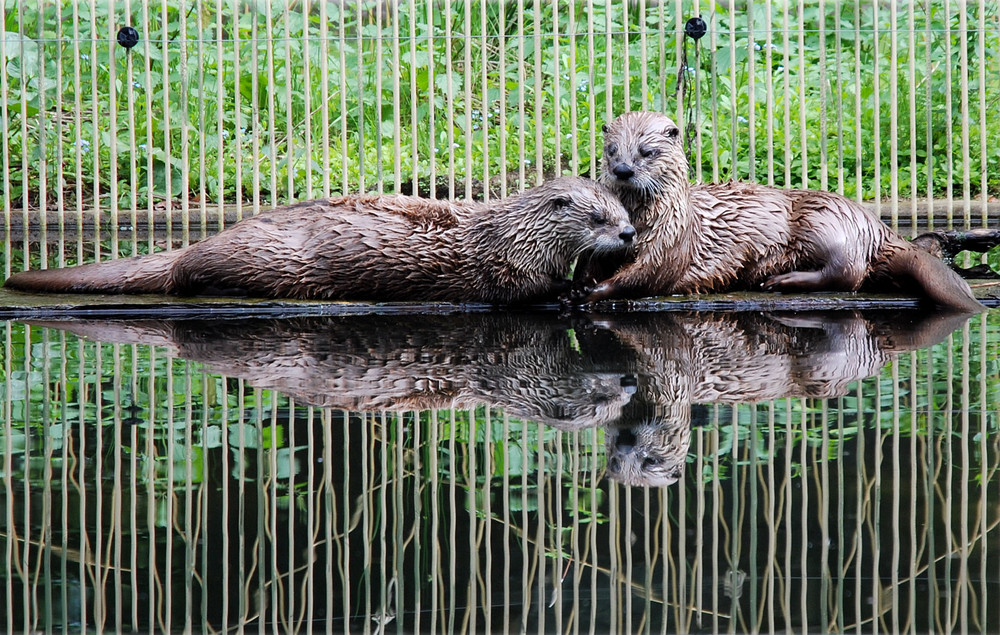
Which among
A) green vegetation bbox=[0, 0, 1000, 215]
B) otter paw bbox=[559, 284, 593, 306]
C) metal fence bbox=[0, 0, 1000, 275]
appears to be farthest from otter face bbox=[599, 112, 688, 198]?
green vegetation bbox=[0, 0, 1000, 215]

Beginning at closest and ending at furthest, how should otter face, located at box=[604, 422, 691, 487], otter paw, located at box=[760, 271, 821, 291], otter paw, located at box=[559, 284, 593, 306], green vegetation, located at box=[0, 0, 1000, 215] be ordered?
otter face, located at box=[604, 422, 691, 487] < otter paw, located at box=[559, 284, 593, 306] < otter paw, located at box=[760, 271, 821, 291] < green vegetation, located at box=[0, 0, 1000, 215]

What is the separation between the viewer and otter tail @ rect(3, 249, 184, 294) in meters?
5.38

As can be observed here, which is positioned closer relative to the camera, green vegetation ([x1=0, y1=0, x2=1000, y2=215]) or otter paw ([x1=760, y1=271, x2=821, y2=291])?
otter paw ([x1=760, y1=271, x2=821, y2=291])

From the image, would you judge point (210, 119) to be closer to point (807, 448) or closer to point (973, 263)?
point (973, 263)

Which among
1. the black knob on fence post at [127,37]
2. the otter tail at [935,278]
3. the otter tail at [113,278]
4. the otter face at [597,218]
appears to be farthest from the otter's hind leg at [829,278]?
the black knob on fence post at [127,37]

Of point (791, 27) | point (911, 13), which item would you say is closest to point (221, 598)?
point (911, 13)

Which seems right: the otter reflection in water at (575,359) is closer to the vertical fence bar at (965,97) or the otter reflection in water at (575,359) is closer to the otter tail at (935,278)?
the otter tail at (935,278)

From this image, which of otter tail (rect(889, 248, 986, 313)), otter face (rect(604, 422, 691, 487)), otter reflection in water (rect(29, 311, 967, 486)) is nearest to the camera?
otter face (rect(604, 422, 691, 487))

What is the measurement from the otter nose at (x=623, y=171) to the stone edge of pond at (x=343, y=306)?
51 cm

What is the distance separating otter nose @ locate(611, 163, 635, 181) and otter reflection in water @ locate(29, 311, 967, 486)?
53cm

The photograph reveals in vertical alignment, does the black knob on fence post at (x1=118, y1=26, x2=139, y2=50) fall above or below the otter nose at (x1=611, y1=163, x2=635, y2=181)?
above

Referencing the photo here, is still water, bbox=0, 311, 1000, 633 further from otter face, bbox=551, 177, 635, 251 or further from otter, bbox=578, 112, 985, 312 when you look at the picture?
otter, bbox=578, 112, 985, 312

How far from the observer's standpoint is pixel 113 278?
212 inches

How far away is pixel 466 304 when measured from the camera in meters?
5.23
